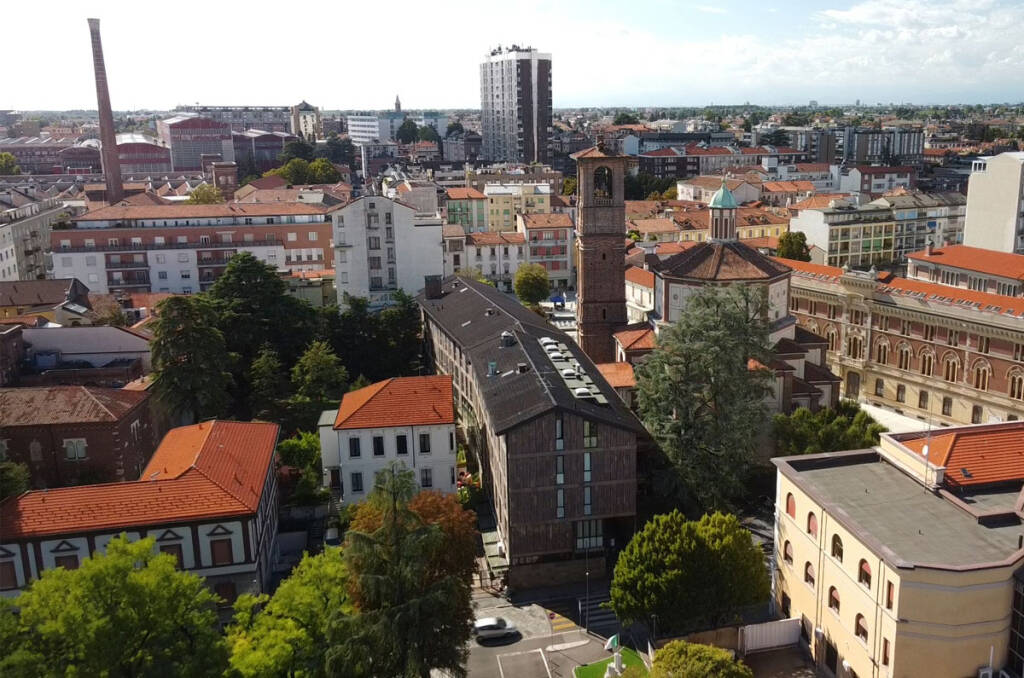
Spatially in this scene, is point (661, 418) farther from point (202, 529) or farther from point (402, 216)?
point (402, 216)

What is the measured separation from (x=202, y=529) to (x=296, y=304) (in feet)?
118

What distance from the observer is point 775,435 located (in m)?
56.3

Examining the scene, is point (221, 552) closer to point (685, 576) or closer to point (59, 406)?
point (59, 406)

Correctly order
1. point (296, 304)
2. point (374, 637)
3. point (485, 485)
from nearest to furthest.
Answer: point (374, 637) → point (485, 485) → point (296, 304)

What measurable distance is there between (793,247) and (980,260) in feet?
89.2

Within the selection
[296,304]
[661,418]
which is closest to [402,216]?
[296,304]

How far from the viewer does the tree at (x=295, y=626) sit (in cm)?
2978

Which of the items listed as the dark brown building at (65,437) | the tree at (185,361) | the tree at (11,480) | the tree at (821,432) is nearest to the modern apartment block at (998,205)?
the tree at (821,432)

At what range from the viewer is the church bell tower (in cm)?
6819

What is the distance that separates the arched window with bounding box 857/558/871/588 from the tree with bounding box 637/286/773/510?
13.7 meters

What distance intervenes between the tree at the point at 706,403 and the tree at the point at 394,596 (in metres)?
19.4

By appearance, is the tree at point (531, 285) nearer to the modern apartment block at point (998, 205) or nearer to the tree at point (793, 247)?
the tree at point (793, 247)

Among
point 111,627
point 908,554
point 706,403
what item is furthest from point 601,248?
point 111,627

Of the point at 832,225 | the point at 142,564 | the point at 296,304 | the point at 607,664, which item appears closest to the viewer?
the point at 142,564
